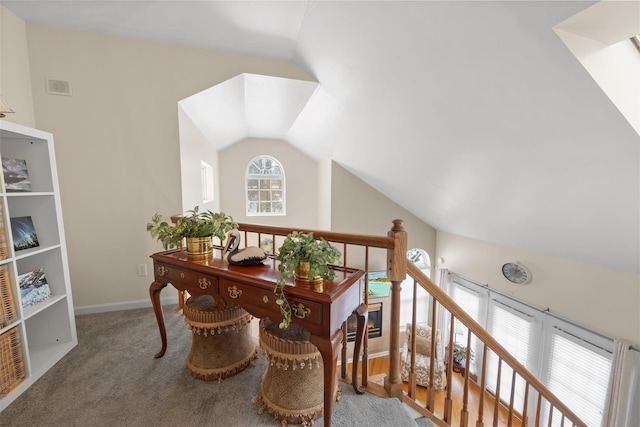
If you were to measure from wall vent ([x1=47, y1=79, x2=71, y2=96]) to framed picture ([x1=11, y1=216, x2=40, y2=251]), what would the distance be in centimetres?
126

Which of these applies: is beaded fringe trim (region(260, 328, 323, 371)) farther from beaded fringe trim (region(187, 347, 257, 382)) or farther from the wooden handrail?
beaded fringe trim (region(187, 347, 257, 382))

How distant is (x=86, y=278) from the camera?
2527mm

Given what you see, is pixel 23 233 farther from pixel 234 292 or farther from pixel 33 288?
pixel 234 292

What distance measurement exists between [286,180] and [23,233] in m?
4.33

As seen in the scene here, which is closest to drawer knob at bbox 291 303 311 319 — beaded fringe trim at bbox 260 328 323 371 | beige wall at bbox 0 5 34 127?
beaded fringe trim at bbox 260 328 323 371

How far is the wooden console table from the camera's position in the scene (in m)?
1.10

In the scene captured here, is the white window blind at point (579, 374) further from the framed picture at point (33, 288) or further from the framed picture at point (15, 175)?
the framed picture at point (15, 175)

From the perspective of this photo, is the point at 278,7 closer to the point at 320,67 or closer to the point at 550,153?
the point at 320,67

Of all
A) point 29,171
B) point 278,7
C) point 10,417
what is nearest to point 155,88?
point 29,171

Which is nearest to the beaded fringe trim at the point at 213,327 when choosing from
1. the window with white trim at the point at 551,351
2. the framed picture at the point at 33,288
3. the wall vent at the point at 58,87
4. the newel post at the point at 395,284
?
the newel post at the point at 395,284

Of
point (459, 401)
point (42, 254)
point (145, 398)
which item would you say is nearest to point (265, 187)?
point (42, 254)

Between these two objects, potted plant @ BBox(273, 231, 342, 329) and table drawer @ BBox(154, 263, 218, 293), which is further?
table drawer @ BBox(154, 263, 218, 293)

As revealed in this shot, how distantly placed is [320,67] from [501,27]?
5.71 feet

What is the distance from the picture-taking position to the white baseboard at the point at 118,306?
2.53 meters
